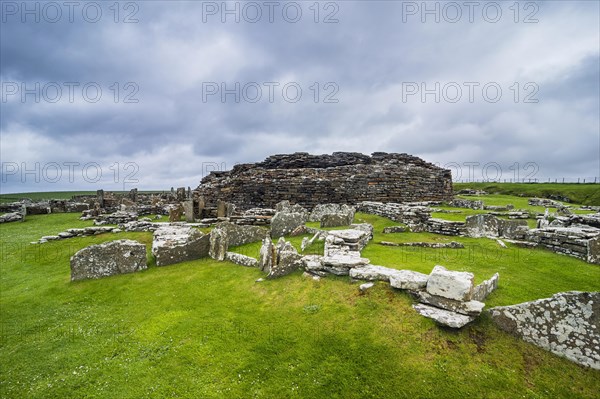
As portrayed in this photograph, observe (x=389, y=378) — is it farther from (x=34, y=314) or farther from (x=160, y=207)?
(x=160, y=207)

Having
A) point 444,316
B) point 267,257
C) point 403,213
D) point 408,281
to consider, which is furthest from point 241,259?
point 403,213

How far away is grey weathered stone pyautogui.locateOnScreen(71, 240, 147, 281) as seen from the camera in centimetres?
855

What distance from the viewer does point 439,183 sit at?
26.9 meters

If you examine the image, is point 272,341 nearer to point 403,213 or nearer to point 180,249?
point 180,249

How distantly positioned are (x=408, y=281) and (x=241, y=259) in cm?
528

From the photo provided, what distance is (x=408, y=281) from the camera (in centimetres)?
577

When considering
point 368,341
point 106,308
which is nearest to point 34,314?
point 106,308

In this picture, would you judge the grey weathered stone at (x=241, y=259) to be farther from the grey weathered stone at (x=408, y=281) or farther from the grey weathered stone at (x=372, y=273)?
the grey weathered stone at (x=408, y=281)

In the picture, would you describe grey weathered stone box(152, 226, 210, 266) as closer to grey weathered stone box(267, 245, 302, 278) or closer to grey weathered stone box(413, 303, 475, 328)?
grey weathered stone box(267, 245, 302, 278)

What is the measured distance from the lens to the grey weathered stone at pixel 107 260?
8547 millimetres

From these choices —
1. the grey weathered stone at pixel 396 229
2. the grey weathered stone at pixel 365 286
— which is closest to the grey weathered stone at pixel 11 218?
the grey weathered stone at pixel 396 229

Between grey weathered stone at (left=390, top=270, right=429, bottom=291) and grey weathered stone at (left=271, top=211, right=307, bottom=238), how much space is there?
687 centimetres

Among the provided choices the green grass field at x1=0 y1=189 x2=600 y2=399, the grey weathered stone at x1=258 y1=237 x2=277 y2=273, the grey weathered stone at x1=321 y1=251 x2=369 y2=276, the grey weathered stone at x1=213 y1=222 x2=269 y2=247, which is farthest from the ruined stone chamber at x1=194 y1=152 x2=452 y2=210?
the grey weathered stone at x1=321 y1=251 x2=369 y2=276

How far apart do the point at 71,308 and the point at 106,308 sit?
3.03 ft
